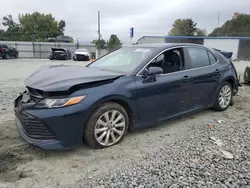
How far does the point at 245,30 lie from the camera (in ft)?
193

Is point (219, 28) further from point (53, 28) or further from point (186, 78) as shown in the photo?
point (186, 78)

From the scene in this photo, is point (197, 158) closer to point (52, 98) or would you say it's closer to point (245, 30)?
point (52, 98)

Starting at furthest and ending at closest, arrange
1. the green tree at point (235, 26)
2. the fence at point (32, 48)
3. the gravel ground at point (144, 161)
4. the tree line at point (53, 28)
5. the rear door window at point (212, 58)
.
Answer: the green tree at point (235, 26)
the tree line at point (53, 28)
the fence at point (32, 48)
the rear door window at point (212, 58)
the gravel ground at point (144, 161)

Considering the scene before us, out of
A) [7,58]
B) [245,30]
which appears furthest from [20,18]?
[245,30]

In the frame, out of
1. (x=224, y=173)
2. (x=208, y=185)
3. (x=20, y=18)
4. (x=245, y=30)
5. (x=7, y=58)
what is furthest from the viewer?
(x=245, y=30)

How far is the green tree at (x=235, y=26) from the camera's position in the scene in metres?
61.1

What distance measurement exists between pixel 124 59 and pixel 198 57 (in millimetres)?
1495

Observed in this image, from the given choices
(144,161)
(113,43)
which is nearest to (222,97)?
(144,161)

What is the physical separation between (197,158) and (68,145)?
1703 millimetres

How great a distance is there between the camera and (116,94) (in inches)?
121

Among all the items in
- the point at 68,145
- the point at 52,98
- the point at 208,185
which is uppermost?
the point at 52,98

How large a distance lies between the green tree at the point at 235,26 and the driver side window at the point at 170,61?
63065 mm

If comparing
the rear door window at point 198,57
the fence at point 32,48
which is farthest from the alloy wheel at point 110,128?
the fence at point 32,48

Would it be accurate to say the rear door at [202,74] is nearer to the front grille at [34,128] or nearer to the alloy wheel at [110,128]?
the alloy wheel at [110,128]
